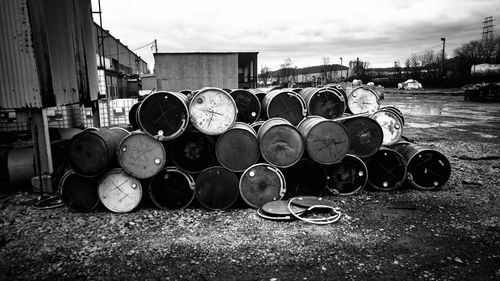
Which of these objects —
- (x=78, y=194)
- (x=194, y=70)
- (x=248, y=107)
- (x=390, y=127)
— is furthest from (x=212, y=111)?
(x=194, y=70)

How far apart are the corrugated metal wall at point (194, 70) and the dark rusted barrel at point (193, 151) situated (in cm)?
1210

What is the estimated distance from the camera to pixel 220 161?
4996mm

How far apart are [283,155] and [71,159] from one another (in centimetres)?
323

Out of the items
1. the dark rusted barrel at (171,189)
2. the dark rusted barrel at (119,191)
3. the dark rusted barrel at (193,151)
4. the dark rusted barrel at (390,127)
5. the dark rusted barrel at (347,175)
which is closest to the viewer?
the dark rusted barrel at (119,191)

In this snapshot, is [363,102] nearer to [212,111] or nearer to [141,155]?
[212,111]

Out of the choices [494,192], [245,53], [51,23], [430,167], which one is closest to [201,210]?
[430,167]

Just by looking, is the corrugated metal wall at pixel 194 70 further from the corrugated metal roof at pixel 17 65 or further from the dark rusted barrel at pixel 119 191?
the dark rusted barrel at pixel 119 191

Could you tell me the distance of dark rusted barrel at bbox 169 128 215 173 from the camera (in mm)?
5023

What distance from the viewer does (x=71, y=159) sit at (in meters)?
4.70

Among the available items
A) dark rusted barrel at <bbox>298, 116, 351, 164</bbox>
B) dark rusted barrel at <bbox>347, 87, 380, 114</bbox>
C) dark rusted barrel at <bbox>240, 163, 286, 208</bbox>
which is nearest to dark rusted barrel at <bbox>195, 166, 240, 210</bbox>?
dark rusted barrel at <bbox>240, 163, 286, 208</bbox>

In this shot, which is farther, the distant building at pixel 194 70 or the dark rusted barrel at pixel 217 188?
the distant building at pixel 194 70

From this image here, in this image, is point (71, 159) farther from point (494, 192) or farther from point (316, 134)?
point (494, 192)

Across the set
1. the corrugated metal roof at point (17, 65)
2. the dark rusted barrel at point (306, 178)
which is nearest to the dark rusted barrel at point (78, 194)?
the corrugated metal roof at point (17, 65)

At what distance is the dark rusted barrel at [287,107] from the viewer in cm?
632
